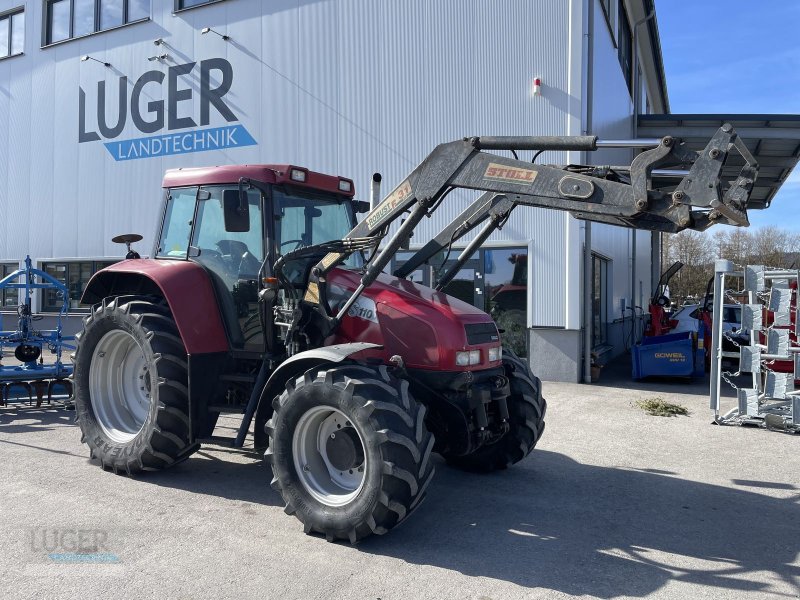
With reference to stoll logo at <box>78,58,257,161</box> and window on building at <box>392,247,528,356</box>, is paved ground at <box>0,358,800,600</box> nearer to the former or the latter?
window on building at <box>392,247,528,356</box>

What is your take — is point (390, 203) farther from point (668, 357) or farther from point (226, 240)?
point (668, 357)

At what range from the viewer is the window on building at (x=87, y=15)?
16984mm

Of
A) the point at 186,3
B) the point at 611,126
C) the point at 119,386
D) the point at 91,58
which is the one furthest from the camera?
the point at 91,58

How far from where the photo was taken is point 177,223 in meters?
6.16

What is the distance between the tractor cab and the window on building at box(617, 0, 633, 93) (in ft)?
46.5

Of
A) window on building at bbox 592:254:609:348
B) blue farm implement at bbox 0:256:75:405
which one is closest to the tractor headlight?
blue farm implement at bbox 0:256:75:405

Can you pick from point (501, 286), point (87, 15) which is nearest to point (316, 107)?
point (501, 286)

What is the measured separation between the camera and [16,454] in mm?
6457

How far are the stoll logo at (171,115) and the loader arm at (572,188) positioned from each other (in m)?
10.9

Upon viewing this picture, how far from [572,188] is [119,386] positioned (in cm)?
450

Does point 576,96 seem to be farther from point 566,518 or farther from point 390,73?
point 566,518

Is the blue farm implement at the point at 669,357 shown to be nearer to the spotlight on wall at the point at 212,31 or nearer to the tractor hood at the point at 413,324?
the tractor hood at the point at 413,324

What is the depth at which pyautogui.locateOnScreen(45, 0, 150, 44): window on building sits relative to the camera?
17.0 m

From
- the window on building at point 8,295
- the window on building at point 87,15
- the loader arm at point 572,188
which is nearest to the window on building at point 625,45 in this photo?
the window on building at point 87,15
